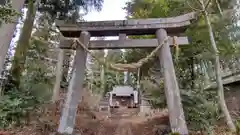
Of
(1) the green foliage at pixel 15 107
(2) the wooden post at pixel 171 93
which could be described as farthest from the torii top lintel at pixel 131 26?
(1) the green foliage at pixel 15 107

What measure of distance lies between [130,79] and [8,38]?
1414 cm

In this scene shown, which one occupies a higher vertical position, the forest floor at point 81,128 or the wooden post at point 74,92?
the wooden post at point 74,92

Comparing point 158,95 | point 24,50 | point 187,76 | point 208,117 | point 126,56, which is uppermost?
point 126,56

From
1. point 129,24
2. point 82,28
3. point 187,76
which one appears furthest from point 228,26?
point 82,28

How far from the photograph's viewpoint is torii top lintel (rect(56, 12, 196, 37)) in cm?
503

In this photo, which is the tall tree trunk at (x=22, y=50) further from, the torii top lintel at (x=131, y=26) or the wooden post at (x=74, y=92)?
the wooden post at (x=74, y=92)

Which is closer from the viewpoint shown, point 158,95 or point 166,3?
point 158,95

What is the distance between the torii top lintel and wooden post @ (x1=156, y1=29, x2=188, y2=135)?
22 centimetres

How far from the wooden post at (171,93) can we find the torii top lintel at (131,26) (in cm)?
22

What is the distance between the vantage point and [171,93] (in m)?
4.41

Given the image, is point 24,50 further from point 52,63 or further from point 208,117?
point 52,63

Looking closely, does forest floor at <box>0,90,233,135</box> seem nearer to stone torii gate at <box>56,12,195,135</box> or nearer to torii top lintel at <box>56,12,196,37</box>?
stone torii gate at <box>56,12,195,135</box>

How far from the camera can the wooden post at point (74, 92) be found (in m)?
4.27

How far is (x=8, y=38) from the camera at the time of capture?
149 inches
